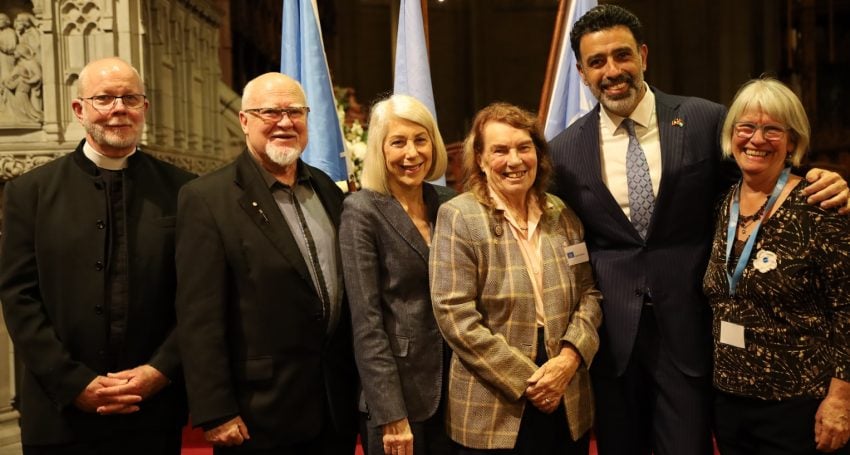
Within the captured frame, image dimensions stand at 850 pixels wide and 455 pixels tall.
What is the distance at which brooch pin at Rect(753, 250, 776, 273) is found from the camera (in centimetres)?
214

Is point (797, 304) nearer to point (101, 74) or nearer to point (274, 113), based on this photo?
point (274, 113)

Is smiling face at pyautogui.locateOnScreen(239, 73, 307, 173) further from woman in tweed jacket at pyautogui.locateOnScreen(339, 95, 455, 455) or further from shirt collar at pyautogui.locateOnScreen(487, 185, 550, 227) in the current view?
shirt collar at pyautogui.locateOnScreen(487, 185, 550, 227)

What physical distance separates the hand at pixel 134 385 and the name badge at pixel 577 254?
4.38 feet

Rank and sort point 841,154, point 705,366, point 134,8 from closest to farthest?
point 705,366 < point 134,8 < point 841,154

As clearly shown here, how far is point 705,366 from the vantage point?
2398 mm

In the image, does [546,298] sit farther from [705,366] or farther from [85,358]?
[85,358]

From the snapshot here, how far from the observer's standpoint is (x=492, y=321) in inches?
88.0

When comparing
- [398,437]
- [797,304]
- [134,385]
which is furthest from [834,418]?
[134,385]

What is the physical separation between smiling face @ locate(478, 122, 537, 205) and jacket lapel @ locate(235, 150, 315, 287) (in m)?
0.65

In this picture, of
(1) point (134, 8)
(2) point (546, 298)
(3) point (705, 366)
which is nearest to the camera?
(2) point (546, 298)

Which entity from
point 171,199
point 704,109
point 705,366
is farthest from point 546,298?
point 171,199

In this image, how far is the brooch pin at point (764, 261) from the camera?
2.14 meters

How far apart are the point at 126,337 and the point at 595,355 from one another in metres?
1.51

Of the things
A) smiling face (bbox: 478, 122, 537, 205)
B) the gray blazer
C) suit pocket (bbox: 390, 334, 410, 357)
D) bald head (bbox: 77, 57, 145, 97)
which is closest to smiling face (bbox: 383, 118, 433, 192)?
the gray blazer
